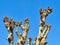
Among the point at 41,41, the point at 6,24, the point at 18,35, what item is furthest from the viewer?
the point at 18,35

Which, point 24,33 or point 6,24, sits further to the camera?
point 24,33

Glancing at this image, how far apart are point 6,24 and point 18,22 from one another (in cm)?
271

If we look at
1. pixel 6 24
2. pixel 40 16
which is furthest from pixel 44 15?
pixel 6 24

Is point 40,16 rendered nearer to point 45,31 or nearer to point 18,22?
point 45,31

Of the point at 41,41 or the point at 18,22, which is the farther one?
the point at 18,22

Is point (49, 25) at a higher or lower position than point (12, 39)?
lower

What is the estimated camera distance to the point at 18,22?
28.4 meters

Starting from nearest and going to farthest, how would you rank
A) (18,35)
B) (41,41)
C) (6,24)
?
(41,41) < (6,24) < (18,35)

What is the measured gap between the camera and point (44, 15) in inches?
896

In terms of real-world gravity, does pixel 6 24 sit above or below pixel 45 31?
above

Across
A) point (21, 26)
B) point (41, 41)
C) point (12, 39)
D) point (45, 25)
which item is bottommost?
point (41, 41)

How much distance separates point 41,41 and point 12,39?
5177 millimetres

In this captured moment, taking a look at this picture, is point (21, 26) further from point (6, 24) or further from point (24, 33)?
point (6, 24)

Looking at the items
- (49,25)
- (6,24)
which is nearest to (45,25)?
(49,25)
